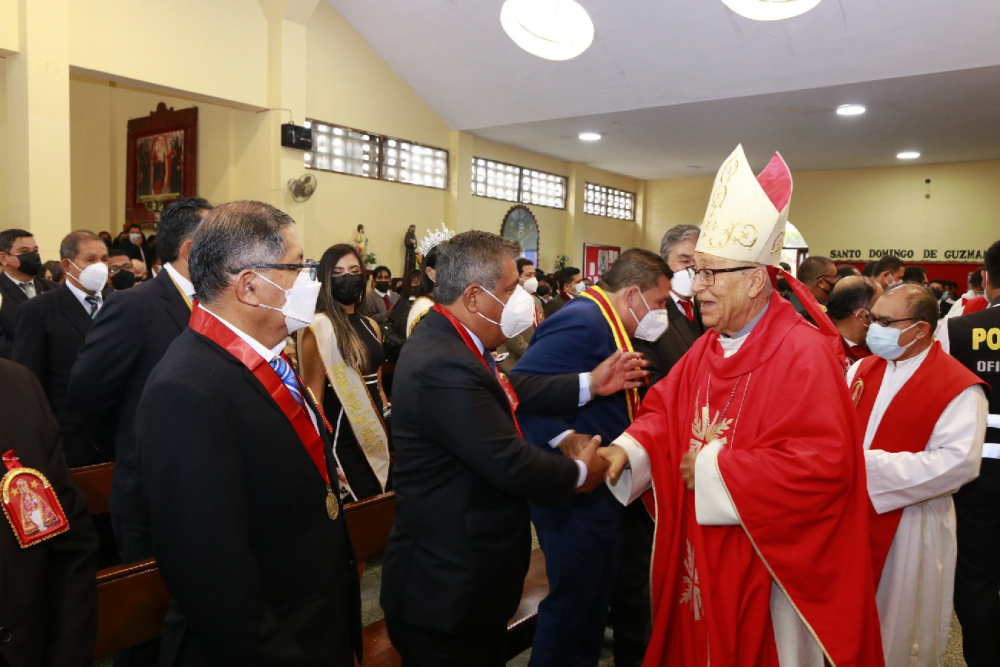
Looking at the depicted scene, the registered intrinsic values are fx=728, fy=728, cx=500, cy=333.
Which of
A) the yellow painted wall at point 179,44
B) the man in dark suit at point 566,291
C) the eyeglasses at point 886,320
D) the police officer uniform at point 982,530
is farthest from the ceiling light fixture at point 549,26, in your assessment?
the eyeglasses at point 886,320

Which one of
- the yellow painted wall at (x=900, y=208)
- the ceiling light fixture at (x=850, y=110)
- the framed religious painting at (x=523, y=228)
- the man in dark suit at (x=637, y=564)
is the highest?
A: the ceiling light fixture at (x=850, y=110)

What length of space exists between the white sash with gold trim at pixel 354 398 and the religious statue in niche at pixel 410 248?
9.11 meters

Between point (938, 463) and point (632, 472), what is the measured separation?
1.06 meters

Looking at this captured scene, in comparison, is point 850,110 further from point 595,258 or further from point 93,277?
point 93,277

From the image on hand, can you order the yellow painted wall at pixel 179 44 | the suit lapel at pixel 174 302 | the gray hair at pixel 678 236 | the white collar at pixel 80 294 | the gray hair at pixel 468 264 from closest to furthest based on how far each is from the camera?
the gray hair at pixel 468 264 < the suit lapel at pixel 174 302 < the white collar at pixel 80 294 < the gray hair at pixel 678 236 < the yellow painted wall at pixel 179 44

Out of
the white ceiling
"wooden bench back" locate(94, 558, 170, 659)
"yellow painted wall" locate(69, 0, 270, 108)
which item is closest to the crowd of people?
"wooden bench back" locate(94, 558, 170, 659)

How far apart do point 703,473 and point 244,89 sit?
935cm

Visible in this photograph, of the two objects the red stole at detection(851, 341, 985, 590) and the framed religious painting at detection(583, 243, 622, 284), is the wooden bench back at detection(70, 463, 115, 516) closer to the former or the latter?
the red stole at detection(851, 341, 985, 590)

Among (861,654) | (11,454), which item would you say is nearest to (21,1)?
(11,454)

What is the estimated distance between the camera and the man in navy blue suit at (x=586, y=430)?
2.65m

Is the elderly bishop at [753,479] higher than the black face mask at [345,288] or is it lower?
lower

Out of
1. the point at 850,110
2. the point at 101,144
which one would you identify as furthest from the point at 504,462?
the point at 101,144

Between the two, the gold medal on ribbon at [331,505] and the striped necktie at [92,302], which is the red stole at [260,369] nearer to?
the gold medal on ribbon at [331,505]

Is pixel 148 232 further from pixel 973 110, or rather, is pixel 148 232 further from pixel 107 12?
pixel 973 110
